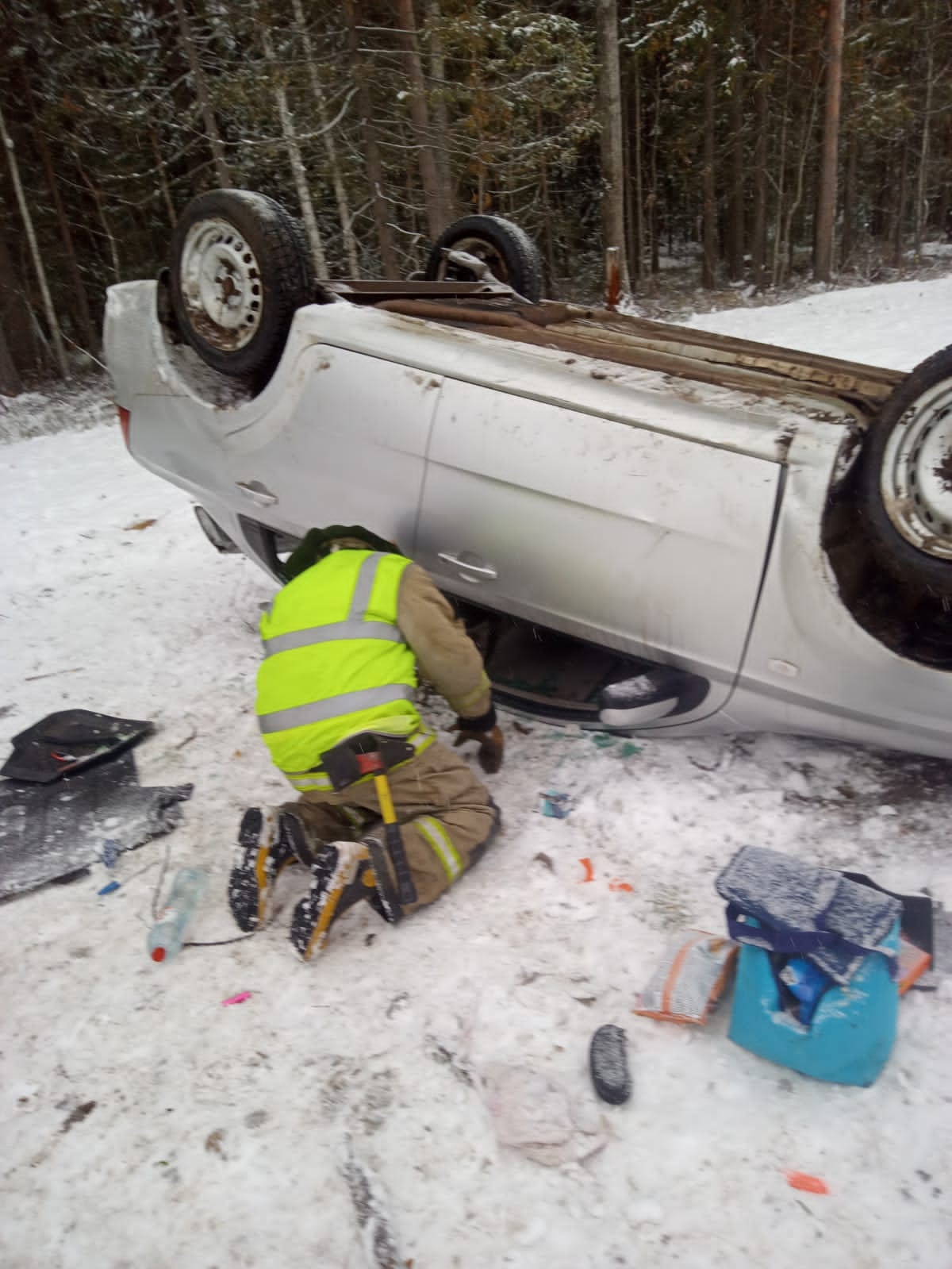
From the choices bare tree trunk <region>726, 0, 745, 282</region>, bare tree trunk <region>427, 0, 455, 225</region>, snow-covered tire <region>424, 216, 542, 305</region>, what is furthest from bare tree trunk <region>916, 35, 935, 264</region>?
snow-covered tire <region>424, 216, 542, 305</region>

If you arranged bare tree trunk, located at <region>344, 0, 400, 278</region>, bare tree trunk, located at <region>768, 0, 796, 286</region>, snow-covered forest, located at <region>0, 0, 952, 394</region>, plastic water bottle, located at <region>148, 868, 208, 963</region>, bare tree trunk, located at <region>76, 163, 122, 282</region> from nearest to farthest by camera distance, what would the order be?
plastic water bottle, located at <region>148, 868, 208, 963</region>
bare tree trunk, located at <region>344, 0, 400, 278</region>
snow-covered forest, located at <region>0, 0, 952, 394</region>
bare tree trunk, located at <region>76, 163, 122, 282</region>
bare tree trunk, located at <region>768, 0, 796, 286</region>

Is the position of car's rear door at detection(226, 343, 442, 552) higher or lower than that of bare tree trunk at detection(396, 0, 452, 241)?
lower

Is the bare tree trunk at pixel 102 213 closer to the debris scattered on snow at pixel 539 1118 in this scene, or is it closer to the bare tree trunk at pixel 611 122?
the bare tree trunk at pixel 611 122

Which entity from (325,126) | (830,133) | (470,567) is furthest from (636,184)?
(470,567)

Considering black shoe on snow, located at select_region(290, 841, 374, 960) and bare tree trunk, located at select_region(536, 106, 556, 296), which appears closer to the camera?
black shoe on snow, located at select_region(290, 841, 374, 960)

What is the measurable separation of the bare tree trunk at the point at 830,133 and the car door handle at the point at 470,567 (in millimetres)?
15775

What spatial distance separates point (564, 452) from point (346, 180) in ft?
49.4

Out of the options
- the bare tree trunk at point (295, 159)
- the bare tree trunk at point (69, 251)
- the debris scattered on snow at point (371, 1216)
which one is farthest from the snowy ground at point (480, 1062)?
the bare tree trunk at point (69, 251)

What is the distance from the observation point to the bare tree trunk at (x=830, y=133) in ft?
45.8

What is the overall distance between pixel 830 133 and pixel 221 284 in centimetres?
1550

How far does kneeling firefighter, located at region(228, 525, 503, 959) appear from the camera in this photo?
7.96ft

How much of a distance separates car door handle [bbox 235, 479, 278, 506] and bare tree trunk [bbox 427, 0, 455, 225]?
339 inches

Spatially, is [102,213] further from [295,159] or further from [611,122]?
[611,122]

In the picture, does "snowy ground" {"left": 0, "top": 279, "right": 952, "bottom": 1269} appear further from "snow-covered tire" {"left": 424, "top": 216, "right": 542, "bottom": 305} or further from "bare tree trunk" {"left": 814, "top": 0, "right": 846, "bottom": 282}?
"bare tree trunk" {"left": 814, "top": 0, "right": 846, "bottom": 282}
